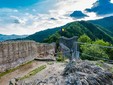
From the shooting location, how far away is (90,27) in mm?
94688

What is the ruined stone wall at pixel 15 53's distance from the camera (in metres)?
11.8

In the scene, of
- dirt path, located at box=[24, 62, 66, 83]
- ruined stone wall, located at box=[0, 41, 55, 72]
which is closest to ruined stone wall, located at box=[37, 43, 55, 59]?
ruined stone wall, located at box=[0, 41, 55, 72]

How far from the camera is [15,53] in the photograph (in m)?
12.9

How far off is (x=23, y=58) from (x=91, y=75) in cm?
815

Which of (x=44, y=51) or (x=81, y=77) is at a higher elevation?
(x=81, y=77)

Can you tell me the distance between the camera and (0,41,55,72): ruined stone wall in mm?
11766

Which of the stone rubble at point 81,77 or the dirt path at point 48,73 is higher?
the stone rubble at point 81,77

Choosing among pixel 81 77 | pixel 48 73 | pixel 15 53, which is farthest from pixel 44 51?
pixel 81 77

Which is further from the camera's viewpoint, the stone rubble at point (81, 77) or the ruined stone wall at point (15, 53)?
the ruined stone wall at point (15, 53)

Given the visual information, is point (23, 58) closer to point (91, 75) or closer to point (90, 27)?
point (91, 75)

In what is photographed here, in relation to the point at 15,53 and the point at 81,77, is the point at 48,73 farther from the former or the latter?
the point at 15,53

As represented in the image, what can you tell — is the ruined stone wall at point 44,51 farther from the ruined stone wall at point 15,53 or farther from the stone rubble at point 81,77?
the stone rubble at point 81,77

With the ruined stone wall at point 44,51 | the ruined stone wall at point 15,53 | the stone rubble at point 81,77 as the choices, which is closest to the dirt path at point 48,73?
the stone rubble at point 81,77

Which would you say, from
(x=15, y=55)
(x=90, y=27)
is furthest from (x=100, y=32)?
(x=15, y=55)
